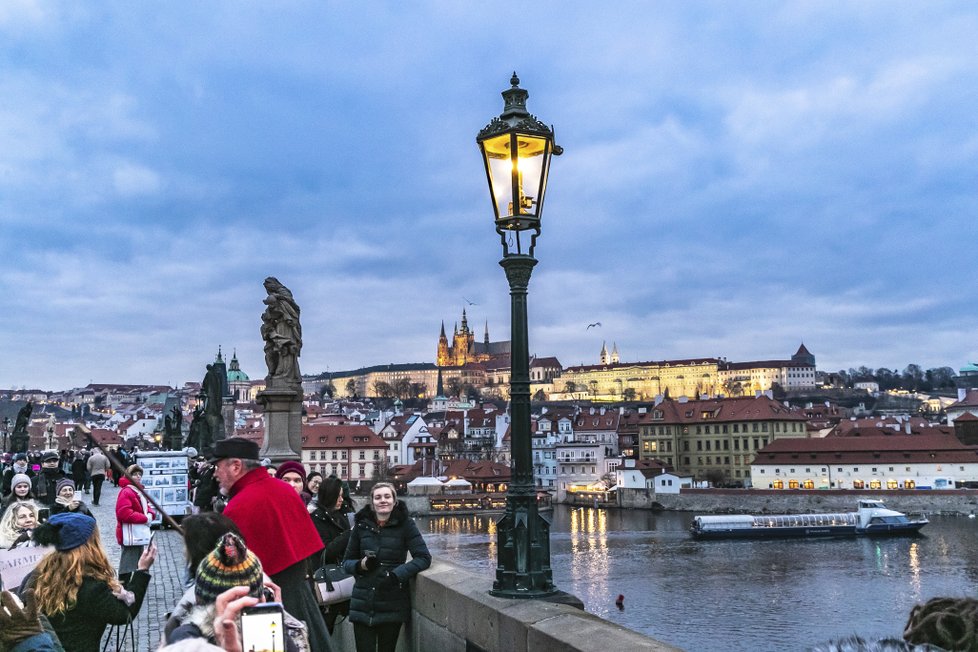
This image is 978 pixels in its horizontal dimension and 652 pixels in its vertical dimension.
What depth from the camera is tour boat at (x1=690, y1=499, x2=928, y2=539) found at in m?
57.0

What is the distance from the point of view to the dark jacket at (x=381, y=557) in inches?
206

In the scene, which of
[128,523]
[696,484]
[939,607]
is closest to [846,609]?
[128,523]

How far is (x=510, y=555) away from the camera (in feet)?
15.2

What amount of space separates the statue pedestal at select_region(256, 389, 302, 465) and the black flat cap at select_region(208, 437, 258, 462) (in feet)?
29.1

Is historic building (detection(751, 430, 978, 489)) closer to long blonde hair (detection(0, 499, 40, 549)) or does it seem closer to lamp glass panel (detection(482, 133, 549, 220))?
lamp glass panel (detection(482, 133, 549, 220))

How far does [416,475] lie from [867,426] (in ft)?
145

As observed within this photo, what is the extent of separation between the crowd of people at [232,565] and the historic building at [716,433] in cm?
7904

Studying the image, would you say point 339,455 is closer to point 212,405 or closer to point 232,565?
point 212,405

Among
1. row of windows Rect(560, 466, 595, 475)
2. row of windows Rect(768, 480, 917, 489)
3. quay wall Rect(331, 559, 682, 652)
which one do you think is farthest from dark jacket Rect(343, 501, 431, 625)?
row of windows Rect(560, 466, 595, 475)

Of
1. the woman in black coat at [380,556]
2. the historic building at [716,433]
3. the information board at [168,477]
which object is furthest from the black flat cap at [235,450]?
the historic building at [716,433]

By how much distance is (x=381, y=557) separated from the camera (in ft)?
17.2

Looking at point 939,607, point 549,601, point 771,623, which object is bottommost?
point 771,623

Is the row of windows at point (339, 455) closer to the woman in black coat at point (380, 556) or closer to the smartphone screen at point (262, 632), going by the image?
the woman in black coat at point (380, 556)

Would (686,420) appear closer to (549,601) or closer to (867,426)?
(867,426)
